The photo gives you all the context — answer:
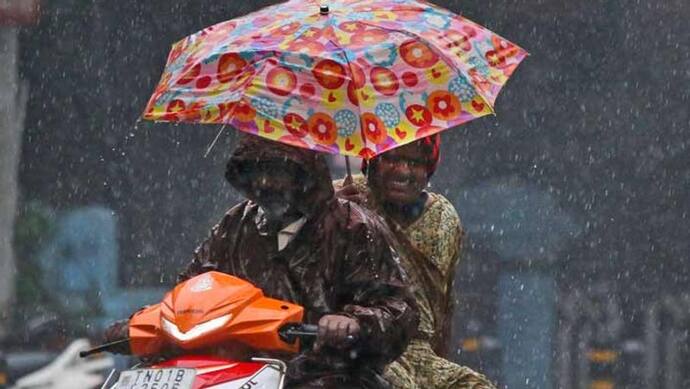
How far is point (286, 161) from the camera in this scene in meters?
4.94

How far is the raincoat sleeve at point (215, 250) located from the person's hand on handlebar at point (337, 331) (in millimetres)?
665

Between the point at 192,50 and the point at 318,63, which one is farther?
the point at 192,50

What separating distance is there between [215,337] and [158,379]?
0.58 ft

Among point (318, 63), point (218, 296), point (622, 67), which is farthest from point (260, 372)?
point (622, 67)

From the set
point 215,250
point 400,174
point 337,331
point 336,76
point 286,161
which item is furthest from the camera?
point 400,174

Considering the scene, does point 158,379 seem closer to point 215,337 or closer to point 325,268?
point 215,337

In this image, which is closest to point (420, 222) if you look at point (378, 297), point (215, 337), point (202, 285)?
point (378, 297)

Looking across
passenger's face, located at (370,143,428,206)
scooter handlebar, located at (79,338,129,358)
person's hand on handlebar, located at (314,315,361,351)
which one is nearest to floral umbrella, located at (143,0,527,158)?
person's hand on handlebar, located at (314,315,361,351)

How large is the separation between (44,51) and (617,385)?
5418 millimetres

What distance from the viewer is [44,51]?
1416 centimetres

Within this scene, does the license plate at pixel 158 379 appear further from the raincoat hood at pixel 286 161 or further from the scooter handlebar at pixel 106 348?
the raincoat hood at pixel 286 161

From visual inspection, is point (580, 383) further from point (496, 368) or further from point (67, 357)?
point (67, 357)

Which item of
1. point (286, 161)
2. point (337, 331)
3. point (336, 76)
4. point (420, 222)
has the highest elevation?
point (336, 76)

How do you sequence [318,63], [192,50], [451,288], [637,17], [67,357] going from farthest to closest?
[637,17]
[67,357]
[451,288]
[192,50]
[318,63]
